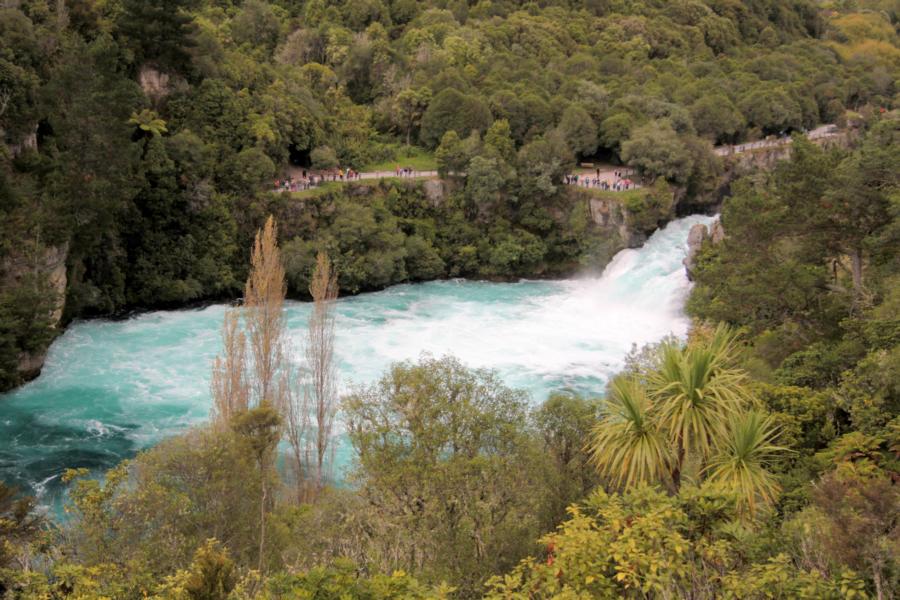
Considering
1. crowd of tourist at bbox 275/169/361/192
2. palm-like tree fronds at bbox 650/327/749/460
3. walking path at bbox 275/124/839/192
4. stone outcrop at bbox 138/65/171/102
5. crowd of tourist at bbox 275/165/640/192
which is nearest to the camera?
palm-like tree fronds at bbox 650/327/749/460

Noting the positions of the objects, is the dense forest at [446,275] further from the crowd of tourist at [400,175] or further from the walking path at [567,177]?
the walking path at [567,177]

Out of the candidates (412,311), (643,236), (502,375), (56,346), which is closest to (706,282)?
(502,375)

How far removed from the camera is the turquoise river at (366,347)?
3083 cm

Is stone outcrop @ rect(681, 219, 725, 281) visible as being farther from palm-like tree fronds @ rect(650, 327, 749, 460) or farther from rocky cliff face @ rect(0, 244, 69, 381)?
rocky cliff face @ rect(0, 244, 69, 381)

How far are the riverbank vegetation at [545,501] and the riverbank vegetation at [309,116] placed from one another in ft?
64.4

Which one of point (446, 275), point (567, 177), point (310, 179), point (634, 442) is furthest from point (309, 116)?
point (634, 442)

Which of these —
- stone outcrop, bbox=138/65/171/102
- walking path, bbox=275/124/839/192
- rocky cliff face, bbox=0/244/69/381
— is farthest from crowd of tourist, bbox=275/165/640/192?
rocky cliff face, bbox=0/244/69/381

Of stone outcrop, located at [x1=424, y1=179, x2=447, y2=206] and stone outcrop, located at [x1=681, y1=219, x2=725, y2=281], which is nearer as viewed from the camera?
stone outcrop, located at [x1=681, y1=219, x2=725, y2=281]

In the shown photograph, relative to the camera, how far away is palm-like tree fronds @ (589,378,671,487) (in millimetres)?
14500

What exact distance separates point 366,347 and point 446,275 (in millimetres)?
14095

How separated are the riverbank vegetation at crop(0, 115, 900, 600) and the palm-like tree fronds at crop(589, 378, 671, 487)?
40 millimetres

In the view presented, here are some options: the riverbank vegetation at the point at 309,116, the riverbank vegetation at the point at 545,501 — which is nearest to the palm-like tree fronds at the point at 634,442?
the riverbank vegetation at the point at 545,501

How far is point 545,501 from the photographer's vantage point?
53.5 ft

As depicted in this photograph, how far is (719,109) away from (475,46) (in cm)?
2219
